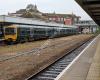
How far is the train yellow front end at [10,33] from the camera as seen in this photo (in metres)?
43.1

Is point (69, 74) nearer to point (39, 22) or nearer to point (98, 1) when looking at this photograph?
point (98, 1)

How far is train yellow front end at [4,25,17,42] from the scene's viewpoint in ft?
141

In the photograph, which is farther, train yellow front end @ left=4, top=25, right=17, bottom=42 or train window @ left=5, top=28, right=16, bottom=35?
train window @ left=5, top=28, right=16, bottom=35

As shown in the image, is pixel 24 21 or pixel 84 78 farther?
pixel 24 21

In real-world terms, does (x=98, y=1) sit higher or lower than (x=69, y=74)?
higher

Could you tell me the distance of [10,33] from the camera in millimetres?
43781

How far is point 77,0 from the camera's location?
14.0 metres

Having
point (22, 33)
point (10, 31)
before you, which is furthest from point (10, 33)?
point (22, 33)

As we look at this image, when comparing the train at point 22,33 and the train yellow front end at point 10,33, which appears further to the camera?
the train at point 22,33

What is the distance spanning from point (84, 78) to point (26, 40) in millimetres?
33605

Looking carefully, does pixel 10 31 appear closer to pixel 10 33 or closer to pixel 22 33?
pixel 10 33

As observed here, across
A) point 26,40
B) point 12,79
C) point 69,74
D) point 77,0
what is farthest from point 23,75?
point 26,40

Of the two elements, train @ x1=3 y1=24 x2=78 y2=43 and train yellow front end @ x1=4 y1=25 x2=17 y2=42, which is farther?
train @ x1=3 y1=24 x2=78 y2=43

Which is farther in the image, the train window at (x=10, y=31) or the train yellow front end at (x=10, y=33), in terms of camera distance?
the train window at (x=10, y=31)
